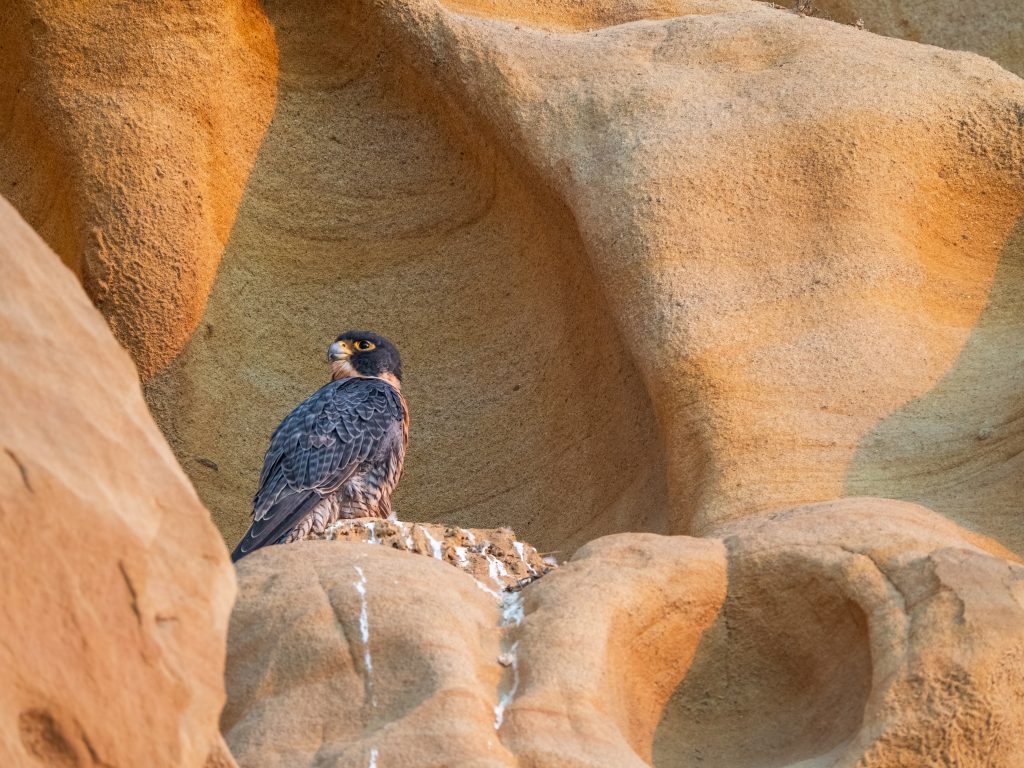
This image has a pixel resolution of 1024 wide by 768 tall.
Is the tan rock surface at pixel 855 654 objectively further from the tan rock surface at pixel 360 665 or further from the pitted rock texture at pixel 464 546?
the pitted rock texture at pixel 464 546

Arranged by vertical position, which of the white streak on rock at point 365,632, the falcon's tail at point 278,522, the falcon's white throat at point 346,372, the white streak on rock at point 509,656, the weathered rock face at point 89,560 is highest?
the weathered rock face at point 89,560

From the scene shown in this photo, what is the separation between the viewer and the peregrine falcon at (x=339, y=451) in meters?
7.55

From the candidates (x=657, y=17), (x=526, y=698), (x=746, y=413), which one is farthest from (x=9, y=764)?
(x=657, y=17)

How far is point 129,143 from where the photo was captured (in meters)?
8.34

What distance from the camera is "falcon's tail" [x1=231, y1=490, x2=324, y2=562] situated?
285 inches

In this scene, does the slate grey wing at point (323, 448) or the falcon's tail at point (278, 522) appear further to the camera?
the slate grey wing at point (323, 448)

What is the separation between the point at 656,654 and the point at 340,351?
309 cm

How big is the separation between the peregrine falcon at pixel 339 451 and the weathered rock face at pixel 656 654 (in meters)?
1.77

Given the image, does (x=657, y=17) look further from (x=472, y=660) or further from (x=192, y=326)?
(x=472, y=660)

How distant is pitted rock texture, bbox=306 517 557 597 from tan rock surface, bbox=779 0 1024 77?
478cm

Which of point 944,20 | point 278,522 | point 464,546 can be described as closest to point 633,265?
point 464,546

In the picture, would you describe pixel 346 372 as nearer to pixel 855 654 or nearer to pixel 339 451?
pixel 339 451

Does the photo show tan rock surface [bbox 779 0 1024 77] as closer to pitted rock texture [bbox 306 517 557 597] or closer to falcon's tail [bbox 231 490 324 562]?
falcon's tail [bbox 231 490 324 562]

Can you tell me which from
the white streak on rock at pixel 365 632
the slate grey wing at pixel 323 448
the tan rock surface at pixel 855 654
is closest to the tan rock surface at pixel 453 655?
the white streak on rock at pixel 365 632
